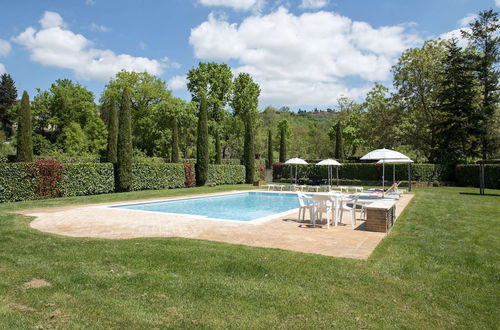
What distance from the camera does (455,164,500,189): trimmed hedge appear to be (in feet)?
73.4

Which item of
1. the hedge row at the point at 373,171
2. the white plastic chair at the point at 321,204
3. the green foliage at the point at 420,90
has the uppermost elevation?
the green foliage at the point at 420,90

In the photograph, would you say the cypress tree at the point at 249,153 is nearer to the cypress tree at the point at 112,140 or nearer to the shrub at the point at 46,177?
the cypress tree at the point at 112,140

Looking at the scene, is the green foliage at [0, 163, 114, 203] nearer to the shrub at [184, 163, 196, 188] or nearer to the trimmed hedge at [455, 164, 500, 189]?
the shrub at [184, 163, 196, 188]

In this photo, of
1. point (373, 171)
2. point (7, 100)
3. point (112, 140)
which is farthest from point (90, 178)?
point (7, 100)

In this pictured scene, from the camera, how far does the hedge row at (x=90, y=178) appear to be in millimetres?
14109

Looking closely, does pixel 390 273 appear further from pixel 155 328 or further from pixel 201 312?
pixel 155 328

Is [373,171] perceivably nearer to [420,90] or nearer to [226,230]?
[420,90]

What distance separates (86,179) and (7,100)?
49556mm

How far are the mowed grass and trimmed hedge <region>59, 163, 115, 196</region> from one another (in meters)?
10.4

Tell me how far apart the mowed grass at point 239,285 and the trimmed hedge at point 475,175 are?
1952 centimetres

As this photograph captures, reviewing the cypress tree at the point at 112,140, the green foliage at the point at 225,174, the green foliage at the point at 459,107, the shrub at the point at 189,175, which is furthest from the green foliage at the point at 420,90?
the cypress tree at the point at 112,140

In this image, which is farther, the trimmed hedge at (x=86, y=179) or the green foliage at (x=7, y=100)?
the green foliage at (x=7, y=100)

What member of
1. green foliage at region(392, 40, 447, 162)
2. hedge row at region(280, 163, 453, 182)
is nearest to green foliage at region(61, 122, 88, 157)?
hedge row at region(280, 163, 453, 182)

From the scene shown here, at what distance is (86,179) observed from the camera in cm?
1730
